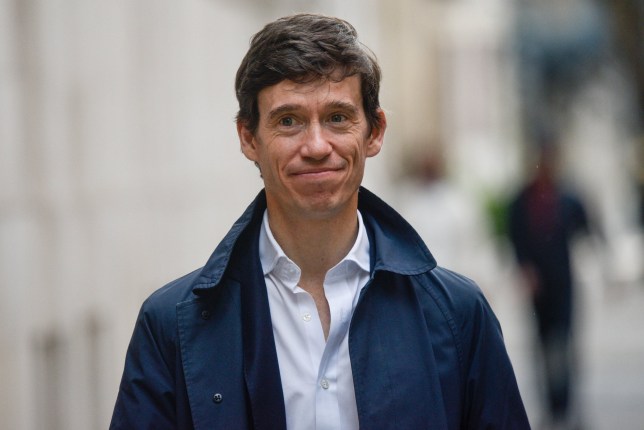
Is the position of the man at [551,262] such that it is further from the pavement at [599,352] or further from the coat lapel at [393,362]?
the coat lapel at [393,362]

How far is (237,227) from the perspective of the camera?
3.22 meters

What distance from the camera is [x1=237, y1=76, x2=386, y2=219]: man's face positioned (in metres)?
3.04

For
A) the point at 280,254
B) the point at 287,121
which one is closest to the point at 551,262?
the point at 280,254

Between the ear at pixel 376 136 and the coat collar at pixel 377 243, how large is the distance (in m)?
0.16

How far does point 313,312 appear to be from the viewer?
3.13 metres

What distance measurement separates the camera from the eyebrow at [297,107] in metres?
3.04

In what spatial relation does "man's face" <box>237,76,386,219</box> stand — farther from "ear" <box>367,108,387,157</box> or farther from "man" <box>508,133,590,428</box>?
"man" <box>508,133,590,428</box>

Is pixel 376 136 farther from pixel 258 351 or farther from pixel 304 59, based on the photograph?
pixel 258 351

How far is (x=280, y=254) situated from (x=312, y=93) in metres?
0.40

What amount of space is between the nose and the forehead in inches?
2.2

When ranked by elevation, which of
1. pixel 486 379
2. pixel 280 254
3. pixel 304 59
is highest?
pixel 304 59

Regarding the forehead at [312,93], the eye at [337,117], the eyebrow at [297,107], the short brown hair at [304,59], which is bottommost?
the eye at [337,117]

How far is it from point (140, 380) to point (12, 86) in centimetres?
418

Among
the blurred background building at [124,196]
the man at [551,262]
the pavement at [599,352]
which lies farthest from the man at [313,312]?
the pavement at [599,352]
